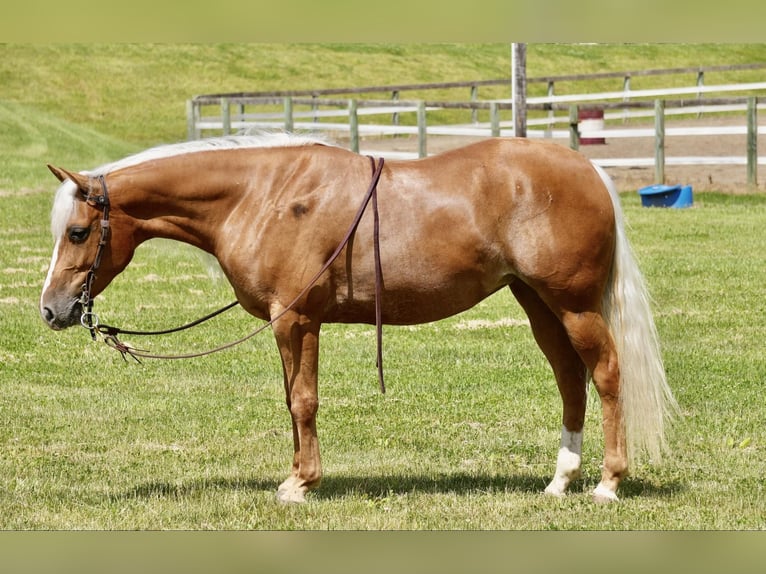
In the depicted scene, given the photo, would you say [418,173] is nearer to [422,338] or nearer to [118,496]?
[118,496]

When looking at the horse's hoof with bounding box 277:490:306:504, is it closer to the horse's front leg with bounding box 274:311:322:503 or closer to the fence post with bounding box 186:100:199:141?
the horse's front leg with bounding box 274:311:322:503

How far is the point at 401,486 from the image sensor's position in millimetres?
6371

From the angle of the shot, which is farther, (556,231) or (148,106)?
(148,106)

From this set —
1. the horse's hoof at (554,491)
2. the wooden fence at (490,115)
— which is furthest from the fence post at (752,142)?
the horse's hoof at (554,491)

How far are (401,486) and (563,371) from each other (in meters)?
1.16

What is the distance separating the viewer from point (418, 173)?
235 inches

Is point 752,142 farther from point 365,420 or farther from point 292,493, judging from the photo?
point 292,493

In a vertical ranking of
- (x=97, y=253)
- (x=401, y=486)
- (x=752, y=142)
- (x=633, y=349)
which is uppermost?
(x=752, y=142)

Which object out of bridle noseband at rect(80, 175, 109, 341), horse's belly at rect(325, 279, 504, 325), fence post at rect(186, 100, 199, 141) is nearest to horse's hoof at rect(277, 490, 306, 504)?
horse's belly at rect(325, 279, 504, 325)

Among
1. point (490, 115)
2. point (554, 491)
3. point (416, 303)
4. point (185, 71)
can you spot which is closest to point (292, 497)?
point (416, 303)

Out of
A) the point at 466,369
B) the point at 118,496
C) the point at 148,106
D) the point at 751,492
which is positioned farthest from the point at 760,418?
the point at 148,106

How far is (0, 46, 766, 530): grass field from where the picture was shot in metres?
5.83

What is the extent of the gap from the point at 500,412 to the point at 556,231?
261 cm

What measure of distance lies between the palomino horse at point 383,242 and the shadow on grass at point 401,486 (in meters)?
0.30
